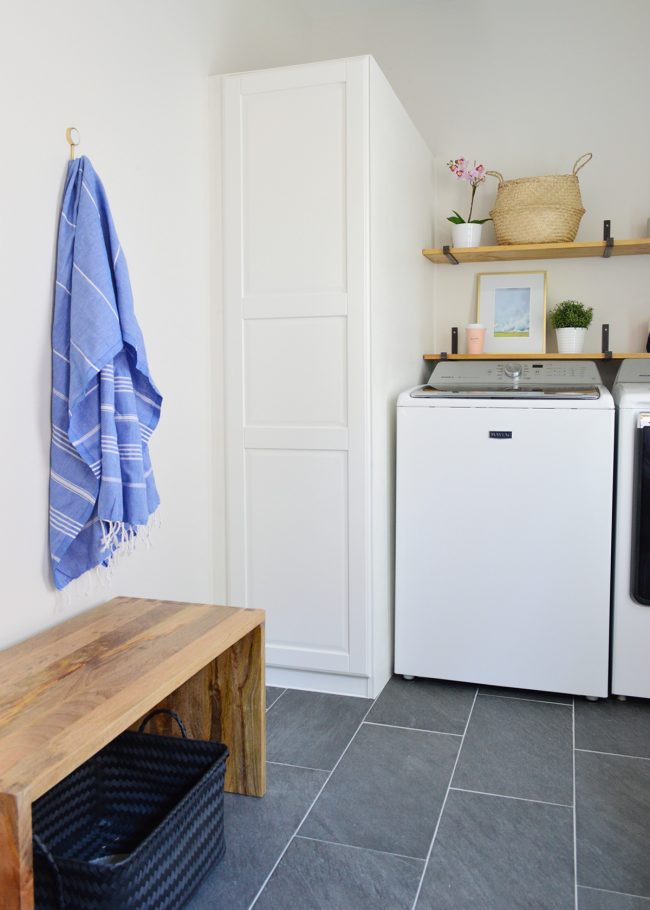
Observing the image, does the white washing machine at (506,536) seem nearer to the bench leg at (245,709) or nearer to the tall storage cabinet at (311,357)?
the tall storage cabinet at (311,357)

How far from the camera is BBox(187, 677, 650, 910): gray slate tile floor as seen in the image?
1738 millimetres

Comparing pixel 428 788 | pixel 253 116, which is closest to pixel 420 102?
pixel 253 116

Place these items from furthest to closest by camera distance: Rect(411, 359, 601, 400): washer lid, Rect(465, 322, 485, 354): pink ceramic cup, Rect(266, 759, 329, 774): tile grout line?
Rect(465, 322, 485, 354): pink ceramic cup → Rect(411, 359, 601, 400): washer lid → Rect(266, 759, 329, 774): tile grout line

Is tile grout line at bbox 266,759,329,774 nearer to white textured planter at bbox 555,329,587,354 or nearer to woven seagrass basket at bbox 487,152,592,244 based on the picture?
white textured planter at bbox 555,329,587,354

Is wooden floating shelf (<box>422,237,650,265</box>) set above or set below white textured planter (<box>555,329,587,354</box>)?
above

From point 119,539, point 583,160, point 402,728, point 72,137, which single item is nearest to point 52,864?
point 119,539

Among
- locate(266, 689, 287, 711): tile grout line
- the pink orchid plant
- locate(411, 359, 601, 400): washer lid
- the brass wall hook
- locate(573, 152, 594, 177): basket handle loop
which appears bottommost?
locate(266, 689, 287, 711): tile grout line

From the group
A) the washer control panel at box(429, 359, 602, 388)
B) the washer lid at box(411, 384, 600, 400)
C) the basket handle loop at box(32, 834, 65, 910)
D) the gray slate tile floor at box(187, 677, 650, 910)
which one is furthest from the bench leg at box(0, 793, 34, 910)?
the washer control panel at box(429, 359, 602, 388)

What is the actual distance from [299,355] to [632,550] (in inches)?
47.4

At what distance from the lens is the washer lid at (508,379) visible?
9.38 feet

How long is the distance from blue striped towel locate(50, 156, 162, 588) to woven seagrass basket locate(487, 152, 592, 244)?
67.0 inches

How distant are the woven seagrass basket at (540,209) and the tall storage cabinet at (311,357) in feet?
1.79

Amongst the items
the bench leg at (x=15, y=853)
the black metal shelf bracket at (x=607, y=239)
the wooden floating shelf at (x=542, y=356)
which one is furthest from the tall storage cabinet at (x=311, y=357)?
the bench leg at (x=15, y=853)

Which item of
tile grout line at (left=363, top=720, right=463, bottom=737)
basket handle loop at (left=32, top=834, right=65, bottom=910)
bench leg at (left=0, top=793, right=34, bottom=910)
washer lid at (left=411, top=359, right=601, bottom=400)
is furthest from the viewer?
washer lid at (left=411, top=359, right=601, bottom=400)
